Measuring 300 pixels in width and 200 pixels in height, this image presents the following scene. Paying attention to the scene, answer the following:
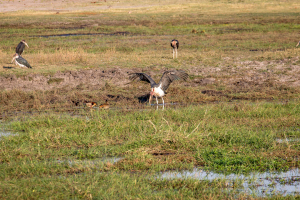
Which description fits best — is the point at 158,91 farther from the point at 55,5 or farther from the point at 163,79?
the point at 55,5

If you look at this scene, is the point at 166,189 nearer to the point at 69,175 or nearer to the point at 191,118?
the point at 69,175

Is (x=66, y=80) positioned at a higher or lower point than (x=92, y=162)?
lower

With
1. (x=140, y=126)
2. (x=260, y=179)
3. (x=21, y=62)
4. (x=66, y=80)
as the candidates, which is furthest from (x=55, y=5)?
(x=260, y=179)

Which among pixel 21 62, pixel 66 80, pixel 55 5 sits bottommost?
pixel 66 80

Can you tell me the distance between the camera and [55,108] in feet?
28.5

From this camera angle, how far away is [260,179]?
470 cm

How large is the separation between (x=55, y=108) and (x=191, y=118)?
329cm

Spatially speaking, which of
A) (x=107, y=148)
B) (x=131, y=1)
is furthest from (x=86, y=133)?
(x=131, y=1)

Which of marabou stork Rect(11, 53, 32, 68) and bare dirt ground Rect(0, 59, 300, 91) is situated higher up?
marabou stork Rect(11, 53, 32, 68)

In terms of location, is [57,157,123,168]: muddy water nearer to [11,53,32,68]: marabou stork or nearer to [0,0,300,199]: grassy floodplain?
[0,0,300,199]: grassy floodplain

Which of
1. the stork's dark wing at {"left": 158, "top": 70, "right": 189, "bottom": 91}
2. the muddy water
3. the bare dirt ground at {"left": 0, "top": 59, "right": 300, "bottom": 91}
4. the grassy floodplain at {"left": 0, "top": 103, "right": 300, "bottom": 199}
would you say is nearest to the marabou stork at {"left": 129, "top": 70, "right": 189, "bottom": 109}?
the stork's dark wing at {"left": 158, "top": 70, "right": 189, "bottom": 91}

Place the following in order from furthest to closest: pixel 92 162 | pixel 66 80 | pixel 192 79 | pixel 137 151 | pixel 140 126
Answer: pixel 192 79 < pixel 66 80 < pixel 140 126 < pixel 137 151 < pixel 92 162

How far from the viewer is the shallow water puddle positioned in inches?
171

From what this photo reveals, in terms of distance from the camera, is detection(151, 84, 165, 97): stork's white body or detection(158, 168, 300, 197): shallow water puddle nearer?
detection(158, 168, 300, 197): shallow water puddle
